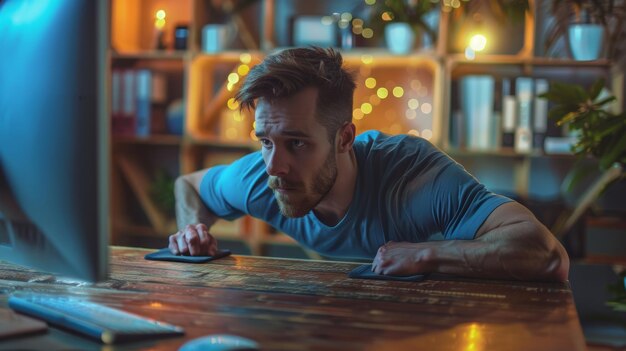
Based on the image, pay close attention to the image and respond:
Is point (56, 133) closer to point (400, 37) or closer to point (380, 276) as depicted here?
point (380, 276)

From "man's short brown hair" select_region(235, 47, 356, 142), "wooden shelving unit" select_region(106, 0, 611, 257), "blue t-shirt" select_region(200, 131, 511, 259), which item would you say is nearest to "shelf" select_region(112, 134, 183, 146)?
"wooden shelving unit" select_region(106, 0, 611, 257)

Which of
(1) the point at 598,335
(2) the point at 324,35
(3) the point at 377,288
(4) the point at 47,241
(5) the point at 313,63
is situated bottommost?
(1) the point at 598,335

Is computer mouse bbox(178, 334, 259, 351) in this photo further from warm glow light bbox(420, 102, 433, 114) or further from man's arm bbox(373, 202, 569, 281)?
warm glow light bbox(420, 102, 433, 114)

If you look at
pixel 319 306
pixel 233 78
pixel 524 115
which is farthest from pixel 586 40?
pixel 319 306

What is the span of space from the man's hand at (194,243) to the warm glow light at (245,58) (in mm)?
1982

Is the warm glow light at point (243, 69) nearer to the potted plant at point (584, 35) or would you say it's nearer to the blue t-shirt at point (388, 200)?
the potted plant at point (584, 35)

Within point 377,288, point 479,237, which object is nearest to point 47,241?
point 377,288

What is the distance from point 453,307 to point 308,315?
9.5 inches

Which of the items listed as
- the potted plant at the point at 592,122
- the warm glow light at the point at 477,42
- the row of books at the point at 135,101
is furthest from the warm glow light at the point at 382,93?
the potted plant at the point at 592,122

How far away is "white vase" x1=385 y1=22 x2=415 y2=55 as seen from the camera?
3.46 m

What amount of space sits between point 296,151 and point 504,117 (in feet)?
6.13

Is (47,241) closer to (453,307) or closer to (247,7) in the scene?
(453,307)

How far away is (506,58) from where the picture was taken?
344cm

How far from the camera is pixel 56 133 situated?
105 cm
